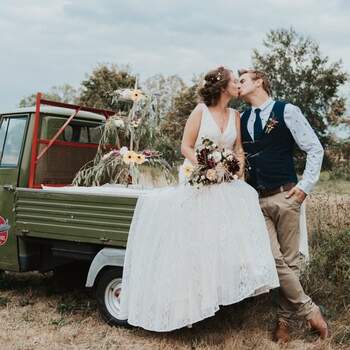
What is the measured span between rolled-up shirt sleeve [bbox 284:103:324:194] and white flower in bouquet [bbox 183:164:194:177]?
32.3 inches

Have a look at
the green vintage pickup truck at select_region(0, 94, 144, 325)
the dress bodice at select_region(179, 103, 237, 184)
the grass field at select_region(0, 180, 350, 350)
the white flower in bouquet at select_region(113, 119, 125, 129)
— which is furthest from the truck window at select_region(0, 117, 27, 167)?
the dress bodice at select_region(179, 103, 237, 184)

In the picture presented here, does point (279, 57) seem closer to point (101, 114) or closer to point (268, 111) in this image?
point (101, 114)

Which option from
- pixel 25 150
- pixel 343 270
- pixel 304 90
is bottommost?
pixel 343 270

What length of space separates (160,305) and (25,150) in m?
2.32

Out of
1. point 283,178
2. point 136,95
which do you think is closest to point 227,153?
point 283,178

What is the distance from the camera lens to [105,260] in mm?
4906

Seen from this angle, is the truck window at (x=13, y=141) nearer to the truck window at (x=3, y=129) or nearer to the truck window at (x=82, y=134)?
the truck window at (x=3, y=129)

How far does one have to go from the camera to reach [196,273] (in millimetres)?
4227

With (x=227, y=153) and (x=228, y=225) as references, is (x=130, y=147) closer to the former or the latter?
(x=227, y=153)

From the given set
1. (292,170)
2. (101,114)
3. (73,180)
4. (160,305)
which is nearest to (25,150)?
(73,180)

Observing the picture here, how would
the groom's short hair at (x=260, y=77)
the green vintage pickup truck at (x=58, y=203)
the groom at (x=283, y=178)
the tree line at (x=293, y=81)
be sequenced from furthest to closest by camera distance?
the tree line at (x=293, y=81) → the green vintage pickup truck at (x=58, y=203) → the groom's short hair at (x=260, y=77) → the groom at (x=283, y=178)

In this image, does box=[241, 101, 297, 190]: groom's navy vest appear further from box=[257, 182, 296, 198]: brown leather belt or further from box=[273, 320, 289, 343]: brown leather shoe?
box=[273, 320, 289, 343]: brown leather shoe

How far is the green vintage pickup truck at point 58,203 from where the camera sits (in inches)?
193

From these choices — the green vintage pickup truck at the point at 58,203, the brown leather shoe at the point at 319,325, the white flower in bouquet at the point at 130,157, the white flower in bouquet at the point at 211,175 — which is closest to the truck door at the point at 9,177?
the green vintage pickup truck at the point at 58,203
